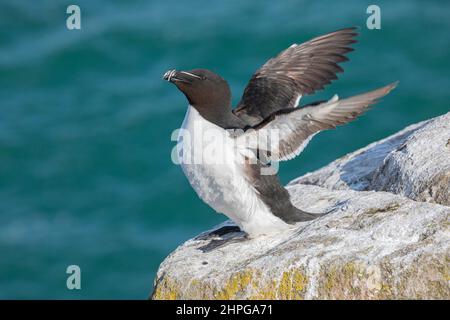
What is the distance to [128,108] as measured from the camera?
50.6 feet

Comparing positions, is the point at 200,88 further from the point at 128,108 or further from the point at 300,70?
the point at 128,108

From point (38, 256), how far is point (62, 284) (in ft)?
1.83

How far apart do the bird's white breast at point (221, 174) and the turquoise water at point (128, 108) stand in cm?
574

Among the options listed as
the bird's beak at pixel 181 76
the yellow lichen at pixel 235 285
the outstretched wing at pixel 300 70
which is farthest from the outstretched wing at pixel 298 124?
the outstretched wing at pixel 300 70

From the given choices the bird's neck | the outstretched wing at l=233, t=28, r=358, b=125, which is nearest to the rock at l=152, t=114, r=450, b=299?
the bird's neck

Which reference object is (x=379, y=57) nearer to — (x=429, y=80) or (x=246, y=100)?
(x=429, y=80)

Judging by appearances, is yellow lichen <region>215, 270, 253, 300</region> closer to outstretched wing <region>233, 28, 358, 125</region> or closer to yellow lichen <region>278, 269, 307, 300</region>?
yellow lichen <region>278, 269, 307, 300</region>

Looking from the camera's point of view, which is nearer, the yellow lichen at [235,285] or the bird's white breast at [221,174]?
the yellow lichen at [235,285]

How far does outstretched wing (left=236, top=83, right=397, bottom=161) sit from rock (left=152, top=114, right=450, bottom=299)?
0.64 m

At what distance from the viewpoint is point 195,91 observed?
7918 millimetres

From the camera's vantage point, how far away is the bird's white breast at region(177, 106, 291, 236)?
7734mm

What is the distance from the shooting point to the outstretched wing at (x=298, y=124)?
23.4 feet

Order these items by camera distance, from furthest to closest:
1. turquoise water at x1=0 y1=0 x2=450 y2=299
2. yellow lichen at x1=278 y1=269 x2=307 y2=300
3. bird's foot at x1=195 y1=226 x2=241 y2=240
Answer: turquoise water at x1=0 y1=0 x2=450 y2=299 < bird's foot at x1=195 y1=226 x2=241 y2=240 < yellow lichen at x1=278 y1=269 x2=307 y2=300

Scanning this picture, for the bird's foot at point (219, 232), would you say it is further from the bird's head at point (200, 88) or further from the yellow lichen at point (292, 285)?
the yellow lichen at point (292, 285)
